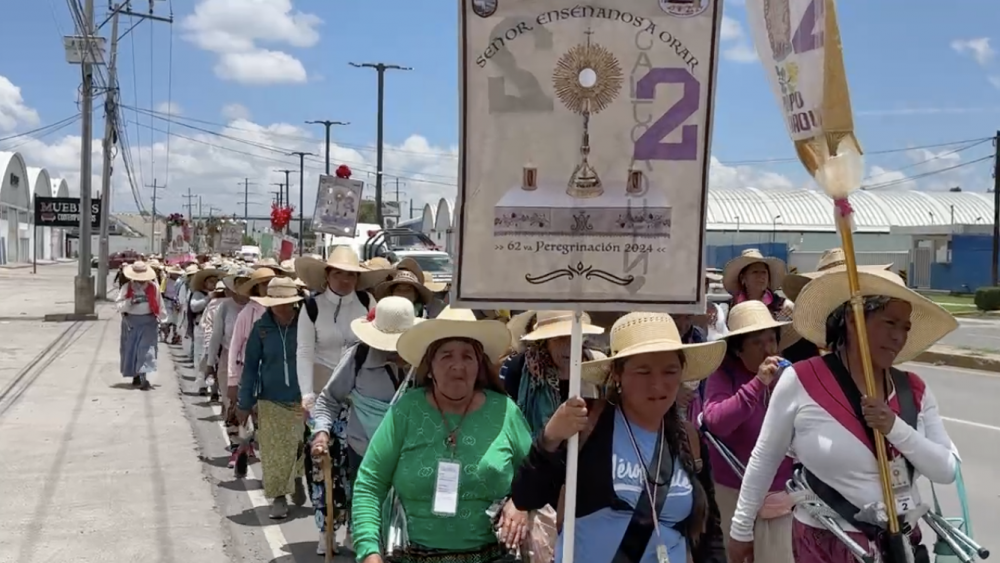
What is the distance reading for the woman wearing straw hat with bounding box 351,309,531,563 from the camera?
3449mm

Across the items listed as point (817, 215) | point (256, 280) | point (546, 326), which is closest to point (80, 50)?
point (256, 280)

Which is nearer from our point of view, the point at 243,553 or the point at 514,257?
the point at 514,257

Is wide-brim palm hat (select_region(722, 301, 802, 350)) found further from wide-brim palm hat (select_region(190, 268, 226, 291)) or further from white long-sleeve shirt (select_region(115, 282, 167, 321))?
white long-sleeve shirt (select_region(115, 282, 167, 321))

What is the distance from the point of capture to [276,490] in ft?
24.1

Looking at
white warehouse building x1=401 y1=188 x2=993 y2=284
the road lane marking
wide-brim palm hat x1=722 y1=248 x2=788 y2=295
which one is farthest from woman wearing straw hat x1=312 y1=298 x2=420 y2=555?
white warehouse building x1=401 y1=188 x2=993 y2=284

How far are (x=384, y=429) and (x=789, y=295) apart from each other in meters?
4.00

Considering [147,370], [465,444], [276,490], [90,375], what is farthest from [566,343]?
[90,375]

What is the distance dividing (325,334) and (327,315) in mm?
157

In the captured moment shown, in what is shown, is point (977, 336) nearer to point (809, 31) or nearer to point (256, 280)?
point (256, 280)

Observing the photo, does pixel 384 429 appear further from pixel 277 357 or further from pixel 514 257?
pixel 277 357

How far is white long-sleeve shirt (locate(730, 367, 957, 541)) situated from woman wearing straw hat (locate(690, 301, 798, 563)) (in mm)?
554

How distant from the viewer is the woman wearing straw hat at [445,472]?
3.45 m

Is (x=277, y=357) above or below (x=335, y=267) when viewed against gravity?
below

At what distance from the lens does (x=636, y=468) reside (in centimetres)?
300
